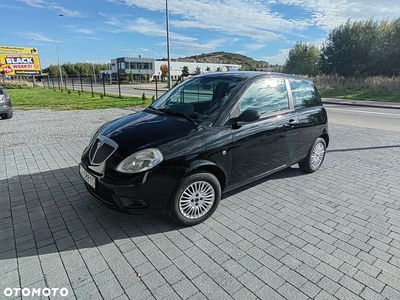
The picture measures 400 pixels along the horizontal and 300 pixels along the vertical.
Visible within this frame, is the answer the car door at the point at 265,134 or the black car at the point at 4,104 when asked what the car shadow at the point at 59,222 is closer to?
the car door at the point at 265,134

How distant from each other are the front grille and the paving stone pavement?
30.4 inches

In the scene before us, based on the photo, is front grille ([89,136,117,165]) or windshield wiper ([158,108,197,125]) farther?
windshield wiper ([158,108,197,125])

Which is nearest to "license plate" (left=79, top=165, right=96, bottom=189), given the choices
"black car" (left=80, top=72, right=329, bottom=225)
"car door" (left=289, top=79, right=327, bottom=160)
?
"black car" (left=80, top=72, right=329, bottom=225)

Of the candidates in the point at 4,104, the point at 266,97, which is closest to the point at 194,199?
the point at 266,97

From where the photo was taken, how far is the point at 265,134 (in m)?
3.43

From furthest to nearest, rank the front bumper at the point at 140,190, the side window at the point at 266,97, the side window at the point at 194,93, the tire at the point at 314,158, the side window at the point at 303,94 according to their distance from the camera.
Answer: the tire at the point at 314,158 < the side window at the point at 303,94 < the side window at the point at 194,93 < the side window at the point at 266,97 < the front bumper at the point at 140,190

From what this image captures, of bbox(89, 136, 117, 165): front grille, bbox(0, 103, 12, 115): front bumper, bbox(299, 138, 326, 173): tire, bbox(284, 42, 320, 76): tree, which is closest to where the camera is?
bbox(89, 136, 117, 165): front grille

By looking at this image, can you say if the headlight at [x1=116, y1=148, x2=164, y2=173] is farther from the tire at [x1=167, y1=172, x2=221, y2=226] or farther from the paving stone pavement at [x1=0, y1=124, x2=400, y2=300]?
the paving stone pavement at [x1=0, y1=124, x2=400, y2=300]

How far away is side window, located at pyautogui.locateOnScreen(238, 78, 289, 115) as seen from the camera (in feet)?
10.8

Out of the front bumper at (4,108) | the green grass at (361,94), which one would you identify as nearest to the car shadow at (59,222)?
the front bumper at (4,108)

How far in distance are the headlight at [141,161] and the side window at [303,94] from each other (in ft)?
8.28

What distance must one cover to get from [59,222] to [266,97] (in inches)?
124

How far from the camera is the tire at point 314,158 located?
14.6ft

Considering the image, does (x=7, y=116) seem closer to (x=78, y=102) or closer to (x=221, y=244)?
(x=78, y=102)
